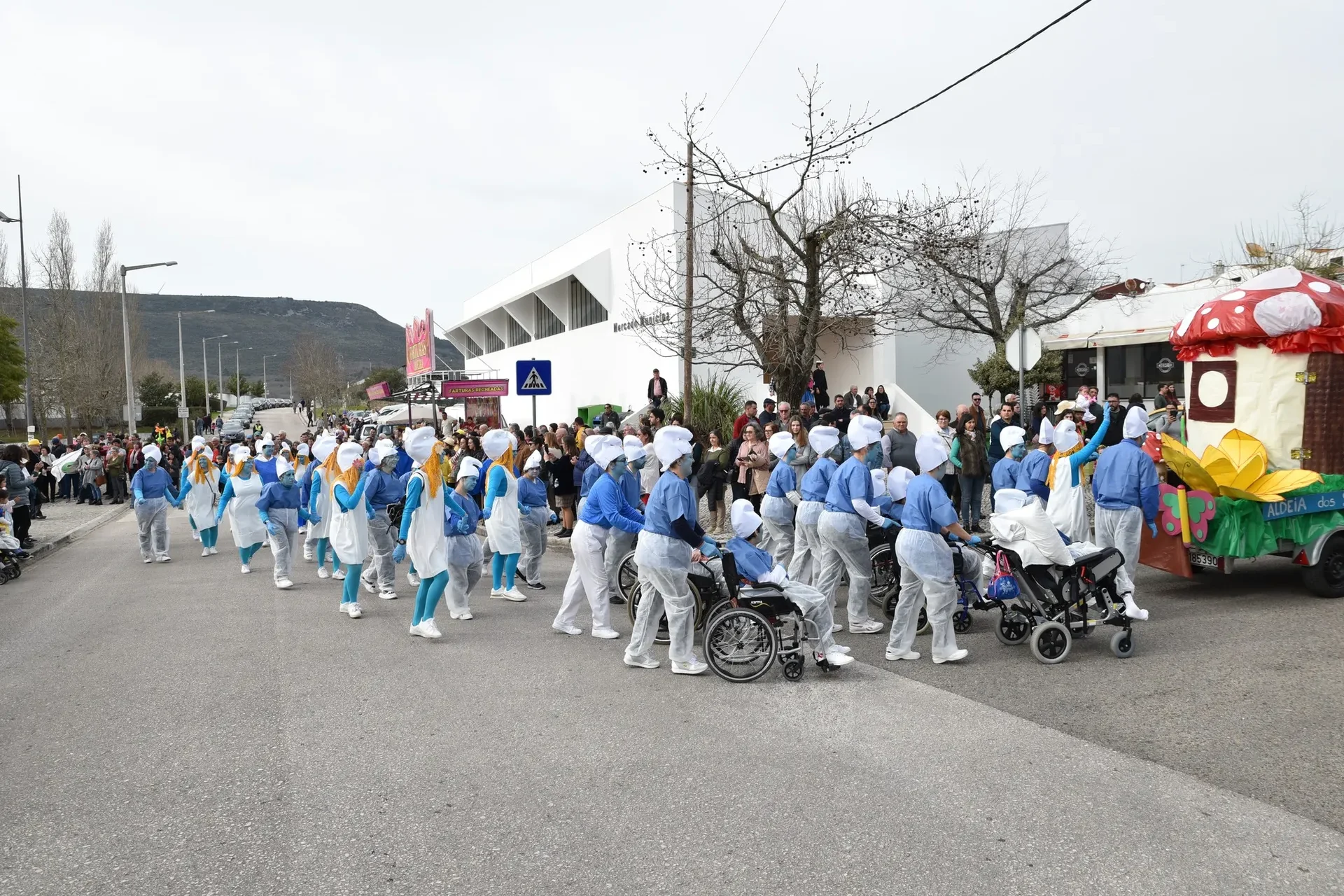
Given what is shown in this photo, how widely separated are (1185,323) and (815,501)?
4.62 meters

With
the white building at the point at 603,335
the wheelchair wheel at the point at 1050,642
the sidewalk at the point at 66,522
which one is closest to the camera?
the wheelchair wheel at the point at 1050,642

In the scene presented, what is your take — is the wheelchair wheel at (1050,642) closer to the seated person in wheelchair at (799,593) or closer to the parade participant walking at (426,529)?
the seated person in wheelchair at (799,593)

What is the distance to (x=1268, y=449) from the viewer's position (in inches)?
385

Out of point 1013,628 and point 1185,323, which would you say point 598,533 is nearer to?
point 1013,628

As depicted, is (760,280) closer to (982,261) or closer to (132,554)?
(982,261)

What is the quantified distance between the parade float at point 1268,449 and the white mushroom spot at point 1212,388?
2 cm

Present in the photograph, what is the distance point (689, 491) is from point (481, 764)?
254 cm

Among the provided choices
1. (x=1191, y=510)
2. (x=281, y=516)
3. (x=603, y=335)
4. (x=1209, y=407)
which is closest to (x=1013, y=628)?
(x=1191, y=510)

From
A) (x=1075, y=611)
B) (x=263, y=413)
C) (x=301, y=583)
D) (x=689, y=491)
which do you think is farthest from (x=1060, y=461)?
(x=263, y=413)

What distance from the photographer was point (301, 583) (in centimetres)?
1252

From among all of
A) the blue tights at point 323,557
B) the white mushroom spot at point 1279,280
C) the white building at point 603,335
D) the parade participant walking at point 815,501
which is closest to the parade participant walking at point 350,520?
the blue tights at point 323,557

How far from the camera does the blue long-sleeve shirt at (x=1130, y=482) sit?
909cm

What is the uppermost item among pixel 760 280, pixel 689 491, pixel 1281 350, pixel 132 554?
pixel 760 280

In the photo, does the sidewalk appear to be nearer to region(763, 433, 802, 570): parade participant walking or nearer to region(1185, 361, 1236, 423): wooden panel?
region(763, 433, 802, 570): parade participant walking
